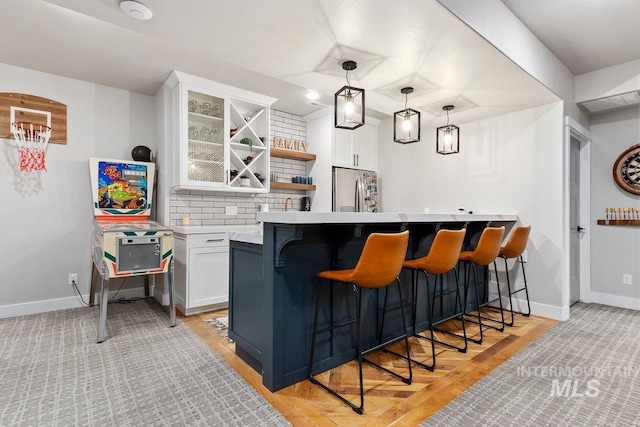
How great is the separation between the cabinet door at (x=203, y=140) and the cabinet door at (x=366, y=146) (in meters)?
2.04

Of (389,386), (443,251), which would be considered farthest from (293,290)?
(443,251)

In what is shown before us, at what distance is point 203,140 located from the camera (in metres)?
3.77

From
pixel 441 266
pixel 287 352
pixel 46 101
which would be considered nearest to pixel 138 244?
pixel 287 352

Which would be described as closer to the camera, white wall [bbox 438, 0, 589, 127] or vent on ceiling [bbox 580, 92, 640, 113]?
white wall [bbox 438, 0, 589, 127]

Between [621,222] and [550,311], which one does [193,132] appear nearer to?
[550,311]

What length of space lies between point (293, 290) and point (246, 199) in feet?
8.75

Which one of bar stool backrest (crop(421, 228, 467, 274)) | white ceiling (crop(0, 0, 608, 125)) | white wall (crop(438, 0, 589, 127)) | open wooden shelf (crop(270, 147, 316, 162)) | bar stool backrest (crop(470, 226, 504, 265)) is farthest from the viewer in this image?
open wooden shelf (crop(270, 147, 316, 162))

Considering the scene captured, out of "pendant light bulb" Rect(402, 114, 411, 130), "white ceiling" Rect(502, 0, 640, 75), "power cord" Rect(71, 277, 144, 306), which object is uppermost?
"white ceiling" Rect(502, 0, 640, 75)

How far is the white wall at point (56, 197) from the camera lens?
3389 millimetres

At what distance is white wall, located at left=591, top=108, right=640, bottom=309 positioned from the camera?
12.6 ft

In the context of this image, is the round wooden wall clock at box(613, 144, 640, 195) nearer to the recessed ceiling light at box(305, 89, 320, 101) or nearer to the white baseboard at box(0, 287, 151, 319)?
the recessed ceiling light at box(305, 89, 320, 101)

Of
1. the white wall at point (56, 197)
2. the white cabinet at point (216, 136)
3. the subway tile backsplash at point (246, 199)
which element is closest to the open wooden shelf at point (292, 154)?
the subway tile backsplash at point (246, 199)

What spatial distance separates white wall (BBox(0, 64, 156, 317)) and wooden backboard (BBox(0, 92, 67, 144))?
0.05 metres

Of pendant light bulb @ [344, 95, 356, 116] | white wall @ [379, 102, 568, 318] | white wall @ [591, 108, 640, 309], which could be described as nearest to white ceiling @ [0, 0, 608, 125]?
white wall @ [379, 102, 568, 318]
